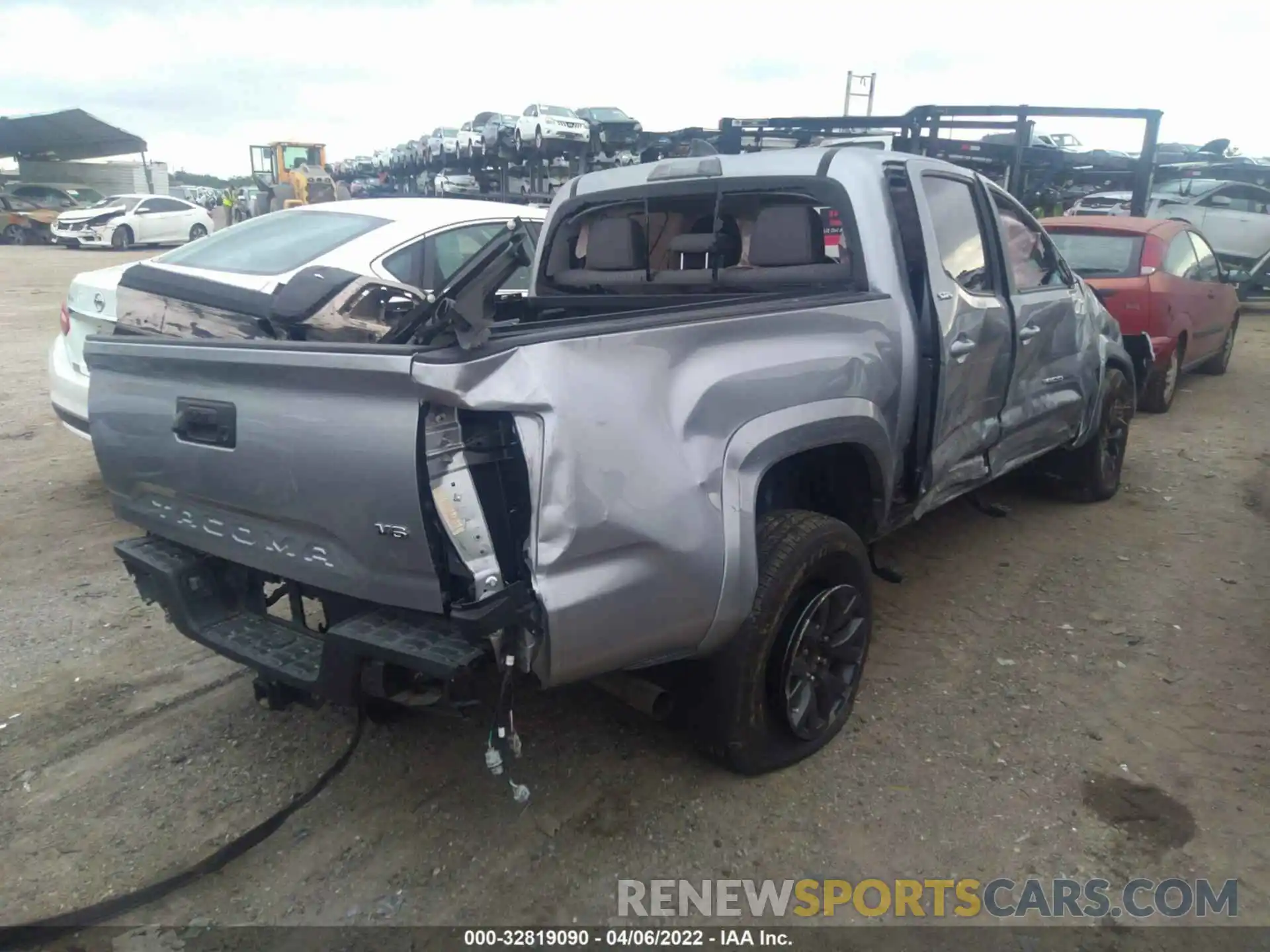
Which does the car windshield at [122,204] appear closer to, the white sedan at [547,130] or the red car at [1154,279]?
the white sedan at [547,130]

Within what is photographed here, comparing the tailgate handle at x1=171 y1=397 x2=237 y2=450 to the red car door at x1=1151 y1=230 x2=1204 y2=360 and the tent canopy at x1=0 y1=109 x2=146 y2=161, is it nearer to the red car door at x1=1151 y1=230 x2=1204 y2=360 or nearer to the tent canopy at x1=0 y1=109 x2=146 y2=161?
the red car door at x1=1151 y1=230 x2=1204 y2=360

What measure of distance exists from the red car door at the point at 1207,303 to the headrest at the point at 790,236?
5962mm

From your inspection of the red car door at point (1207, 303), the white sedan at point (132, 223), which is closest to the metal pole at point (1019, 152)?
the red car door at point (1207, 303)

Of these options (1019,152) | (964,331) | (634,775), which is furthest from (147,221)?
(634,775)

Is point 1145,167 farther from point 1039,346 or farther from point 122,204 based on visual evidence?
point 122,204

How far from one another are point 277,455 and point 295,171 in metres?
27.0

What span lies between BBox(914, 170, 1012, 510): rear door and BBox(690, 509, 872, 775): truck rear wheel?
79 centimetres

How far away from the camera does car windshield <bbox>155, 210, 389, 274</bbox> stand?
521cm

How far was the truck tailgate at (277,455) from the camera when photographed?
2.21 meters

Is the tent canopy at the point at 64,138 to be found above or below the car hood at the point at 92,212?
above

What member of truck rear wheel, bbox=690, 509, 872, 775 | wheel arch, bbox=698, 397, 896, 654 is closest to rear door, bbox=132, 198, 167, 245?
wheel arch, bbox=698, 397, 896, 654

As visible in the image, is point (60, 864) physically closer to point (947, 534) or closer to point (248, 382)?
point (248, 382)

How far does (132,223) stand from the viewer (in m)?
26.0

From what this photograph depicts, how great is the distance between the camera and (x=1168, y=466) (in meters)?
6.54
